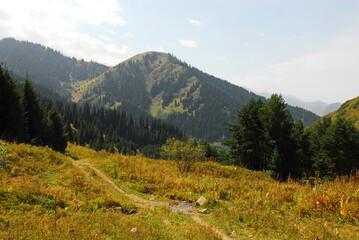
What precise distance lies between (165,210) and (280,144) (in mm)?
29962

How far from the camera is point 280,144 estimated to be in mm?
35719

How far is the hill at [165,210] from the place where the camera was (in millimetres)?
7734

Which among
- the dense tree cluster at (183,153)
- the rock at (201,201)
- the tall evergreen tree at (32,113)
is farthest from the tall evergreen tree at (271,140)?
the tall evergreen tree at (32,113)

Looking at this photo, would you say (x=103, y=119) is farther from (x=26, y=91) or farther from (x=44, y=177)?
(x=44, y=177)

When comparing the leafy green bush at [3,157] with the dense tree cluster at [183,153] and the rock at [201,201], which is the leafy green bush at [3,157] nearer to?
the rock at [201,201]

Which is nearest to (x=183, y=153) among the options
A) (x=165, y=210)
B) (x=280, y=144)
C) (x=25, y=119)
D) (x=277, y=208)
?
(x=165, y=210)

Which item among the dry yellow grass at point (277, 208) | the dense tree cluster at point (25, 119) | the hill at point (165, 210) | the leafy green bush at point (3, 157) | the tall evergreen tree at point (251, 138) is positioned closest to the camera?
the hill at point (165, 210)

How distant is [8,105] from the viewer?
29656 millimetres

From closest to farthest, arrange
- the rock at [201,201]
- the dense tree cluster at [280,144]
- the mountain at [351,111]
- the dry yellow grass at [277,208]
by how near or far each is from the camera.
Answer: the dry yellow grass at [277,208] < the rock at [201,201] < the dense tree cluster at [280,144] < the mountain at [351,111]

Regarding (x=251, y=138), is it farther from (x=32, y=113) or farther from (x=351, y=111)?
(x=351, y=111)

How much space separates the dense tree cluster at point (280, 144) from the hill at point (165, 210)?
1692 centimetres

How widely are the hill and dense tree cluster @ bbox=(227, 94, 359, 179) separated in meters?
16.9

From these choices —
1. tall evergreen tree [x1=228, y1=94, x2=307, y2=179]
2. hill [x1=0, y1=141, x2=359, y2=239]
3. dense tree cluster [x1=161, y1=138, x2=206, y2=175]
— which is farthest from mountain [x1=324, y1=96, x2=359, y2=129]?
hill [x1=0, y1=141, x2=359, y2=239]

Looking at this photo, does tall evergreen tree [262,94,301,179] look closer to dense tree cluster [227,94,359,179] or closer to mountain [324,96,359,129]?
dense tree cluster [227,94,359,179]
